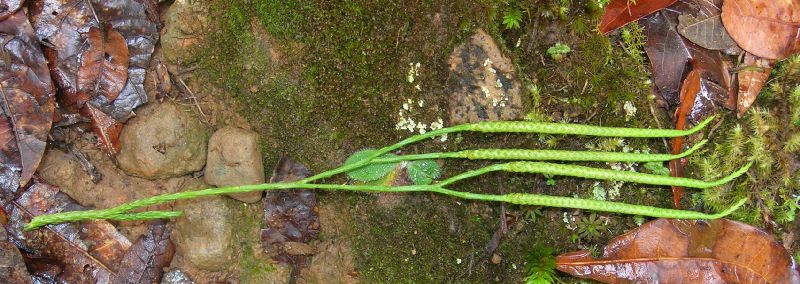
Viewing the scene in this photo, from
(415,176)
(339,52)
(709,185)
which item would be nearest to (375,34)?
(339,52)

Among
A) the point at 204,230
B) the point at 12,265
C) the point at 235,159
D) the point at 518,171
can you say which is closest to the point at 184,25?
the point at 235,159

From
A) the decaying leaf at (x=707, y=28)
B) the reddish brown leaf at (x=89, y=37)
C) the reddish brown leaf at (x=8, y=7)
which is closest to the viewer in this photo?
the reddish brown leaf at (x=8, y=7)

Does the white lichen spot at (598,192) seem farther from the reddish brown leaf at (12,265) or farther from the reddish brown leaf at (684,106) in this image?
the reddish brown leaf at (12,265)

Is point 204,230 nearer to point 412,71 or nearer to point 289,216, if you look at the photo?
point 289,216

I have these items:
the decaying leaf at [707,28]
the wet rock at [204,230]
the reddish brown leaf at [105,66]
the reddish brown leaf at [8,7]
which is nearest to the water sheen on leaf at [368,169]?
the wet rock at [204,230]

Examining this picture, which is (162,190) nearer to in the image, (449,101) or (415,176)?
(415,176)

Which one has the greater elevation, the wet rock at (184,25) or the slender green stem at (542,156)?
the wet rock at (184,25)
